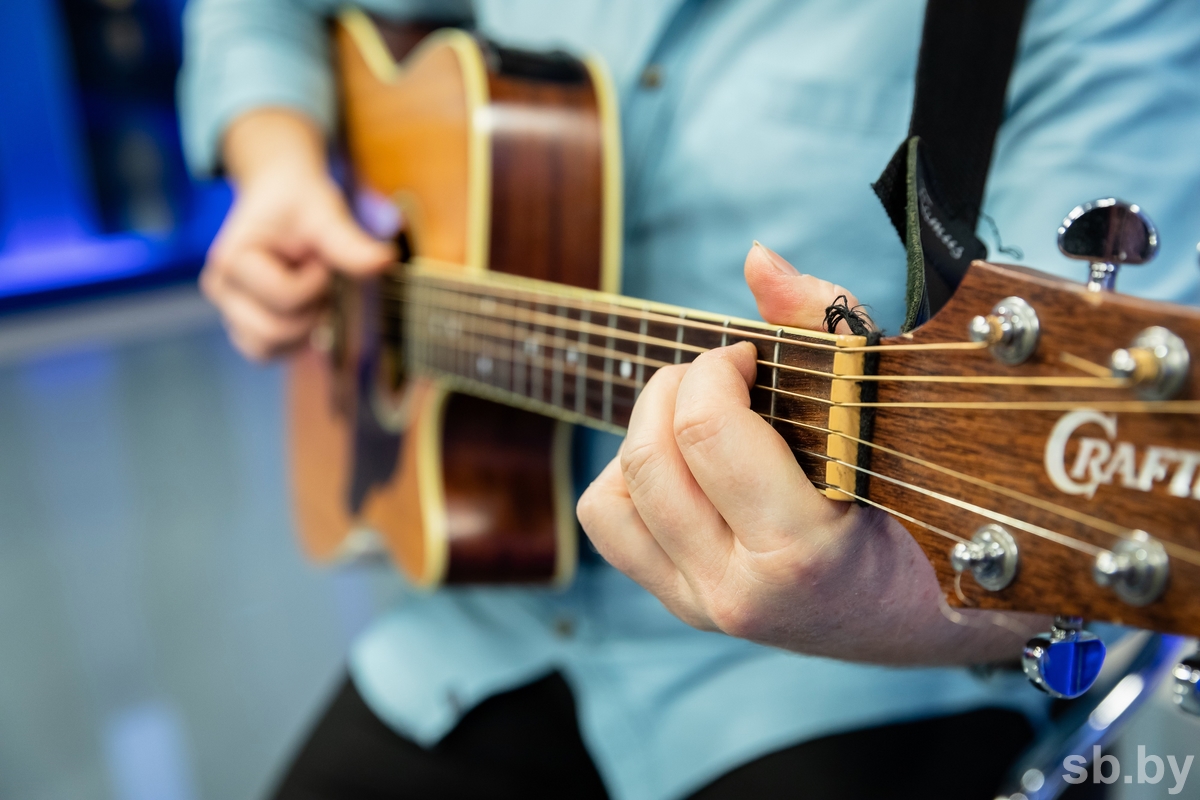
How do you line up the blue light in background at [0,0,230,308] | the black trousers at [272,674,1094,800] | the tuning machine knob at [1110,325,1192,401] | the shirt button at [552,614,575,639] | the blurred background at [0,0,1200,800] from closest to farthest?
the tuning machine knob at [1110,325,1192,401], the black trousers at [272,674,1094,800], the shirt button at [552,614,575,639], the blurred background at [0,0,1200,800], the blue light in background at [0,0,230,308]

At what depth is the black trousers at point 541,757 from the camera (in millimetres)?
591

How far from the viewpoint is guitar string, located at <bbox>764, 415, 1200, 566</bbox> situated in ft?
0.80

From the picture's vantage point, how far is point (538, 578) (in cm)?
74

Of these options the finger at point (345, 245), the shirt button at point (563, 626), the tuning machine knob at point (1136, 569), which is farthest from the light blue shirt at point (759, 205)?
the finger at point (345, 245)

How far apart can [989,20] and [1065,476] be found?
0.26 meters

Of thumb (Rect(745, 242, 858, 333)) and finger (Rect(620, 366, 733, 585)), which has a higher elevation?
thumb (Rect(745, 242, 858, 333))

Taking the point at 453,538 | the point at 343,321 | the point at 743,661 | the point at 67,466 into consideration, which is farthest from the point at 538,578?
the point at 67,466

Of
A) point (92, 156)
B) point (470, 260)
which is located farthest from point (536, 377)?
point (92, 156)

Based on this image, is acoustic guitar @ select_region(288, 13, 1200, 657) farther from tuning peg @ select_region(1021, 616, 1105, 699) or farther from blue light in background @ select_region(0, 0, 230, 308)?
blue light in background @ select_region(0, 0, 230, 308)

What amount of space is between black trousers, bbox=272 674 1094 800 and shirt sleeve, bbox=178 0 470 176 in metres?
0.59

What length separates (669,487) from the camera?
346 millimetres

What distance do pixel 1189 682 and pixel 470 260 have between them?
52 cm

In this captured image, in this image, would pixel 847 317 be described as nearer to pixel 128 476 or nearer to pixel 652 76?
pixel 652 76

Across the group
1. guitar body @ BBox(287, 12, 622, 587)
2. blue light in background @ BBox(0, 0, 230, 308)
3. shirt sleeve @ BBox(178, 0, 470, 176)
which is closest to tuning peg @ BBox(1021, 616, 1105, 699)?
guitar body @ BBox(287, 12, 622, 587)
